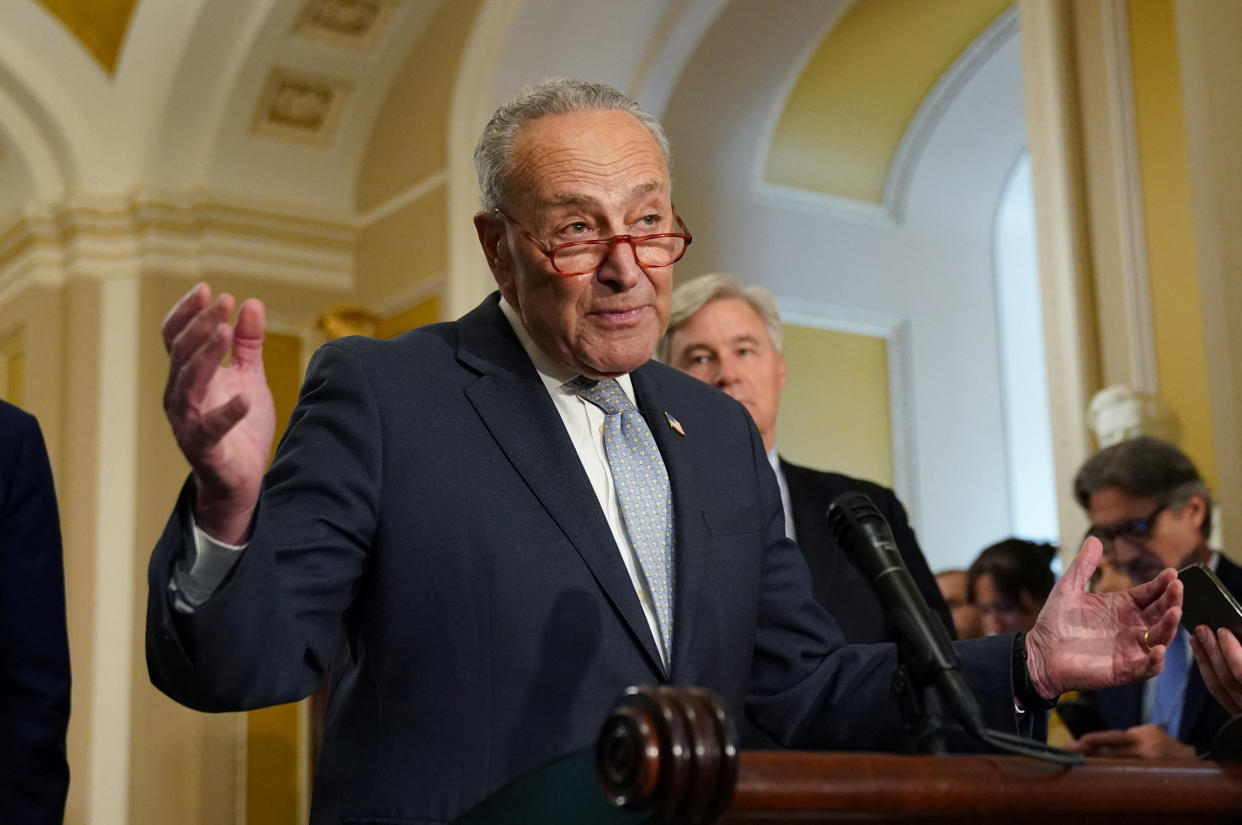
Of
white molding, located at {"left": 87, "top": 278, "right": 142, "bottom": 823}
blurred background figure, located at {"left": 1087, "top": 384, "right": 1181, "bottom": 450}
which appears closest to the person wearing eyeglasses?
blurred background figure, located at {"left": 1087, "top": 384, "right": 1181, "bottom": 450}

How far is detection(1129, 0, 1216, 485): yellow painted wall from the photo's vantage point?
15.8 ft

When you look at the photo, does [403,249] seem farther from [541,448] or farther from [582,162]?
[541,448]

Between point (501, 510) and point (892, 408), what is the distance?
6.73 meters

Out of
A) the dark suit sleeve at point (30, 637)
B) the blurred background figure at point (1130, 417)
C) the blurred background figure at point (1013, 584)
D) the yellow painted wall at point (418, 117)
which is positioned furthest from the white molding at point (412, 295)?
the dark suit sleeve at point (30, 637)

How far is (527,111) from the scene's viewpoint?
207 centimetres

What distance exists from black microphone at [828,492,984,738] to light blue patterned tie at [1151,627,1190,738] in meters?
2.17

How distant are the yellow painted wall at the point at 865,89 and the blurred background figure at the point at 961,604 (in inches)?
126

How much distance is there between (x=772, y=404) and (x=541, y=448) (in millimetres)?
1779

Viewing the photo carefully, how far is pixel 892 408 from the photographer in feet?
27.4

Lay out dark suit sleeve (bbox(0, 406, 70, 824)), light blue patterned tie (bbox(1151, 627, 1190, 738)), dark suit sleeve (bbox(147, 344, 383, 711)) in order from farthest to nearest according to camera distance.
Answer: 1. light blue patterned tie (bbox(1151, 627, 1190, 738))
2. dark suit sleeve (bbox(0, 406, 70, 824))
3. dark suit sleeve (bbox(147, 344, 383, 711))

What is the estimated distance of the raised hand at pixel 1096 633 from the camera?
174 cm

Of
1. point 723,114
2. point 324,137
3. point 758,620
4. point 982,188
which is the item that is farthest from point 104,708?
point 758,620

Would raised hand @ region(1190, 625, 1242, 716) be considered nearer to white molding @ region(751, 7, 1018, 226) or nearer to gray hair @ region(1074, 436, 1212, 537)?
gray hair @ region(1074, 436, 1212, 537)

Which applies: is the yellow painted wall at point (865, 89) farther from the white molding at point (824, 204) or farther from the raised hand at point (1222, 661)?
the raised hand at point (1222, 661)
